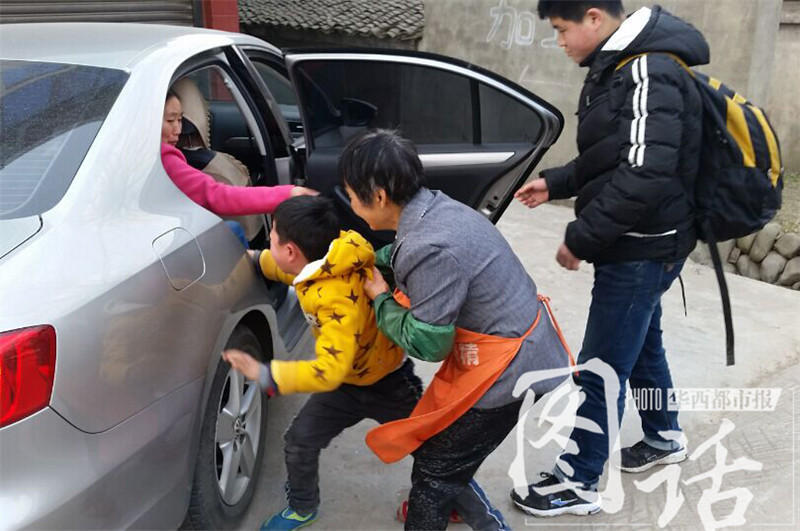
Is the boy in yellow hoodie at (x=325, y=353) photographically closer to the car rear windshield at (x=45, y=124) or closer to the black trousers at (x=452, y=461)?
the black trousers at (x=452, y=461)

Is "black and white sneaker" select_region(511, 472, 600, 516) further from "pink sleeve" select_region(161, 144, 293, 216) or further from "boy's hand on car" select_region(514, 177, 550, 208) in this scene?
"pink sleeve" select_region(161, 144, 293, 216)

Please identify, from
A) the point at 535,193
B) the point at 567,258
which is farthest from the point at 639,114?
the point at 535,193

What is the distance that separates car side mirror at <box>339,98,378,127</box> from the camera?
11.4 ft

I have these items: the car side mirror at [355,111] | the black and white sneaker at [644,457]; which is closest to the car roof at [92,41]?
the car side mirror at [355,111]

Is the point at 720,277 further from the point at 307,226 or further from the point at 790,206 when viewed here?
the point at 790,206

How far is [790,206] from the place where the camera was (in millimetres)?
6715

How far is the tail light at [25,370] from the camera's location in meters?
1.50

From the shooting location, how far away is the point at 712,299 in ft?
15.6

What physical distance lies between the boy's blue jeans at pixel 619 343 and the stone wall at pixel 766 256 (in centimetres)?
305

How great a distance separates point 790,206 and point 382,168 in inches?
234

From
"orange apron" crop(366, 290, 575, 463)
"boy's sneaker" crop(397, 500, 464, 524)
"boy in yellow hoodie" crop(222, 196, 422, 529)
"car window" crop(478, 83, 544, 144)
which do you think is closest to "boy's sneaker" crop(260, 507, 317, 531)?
"boy in yellow hoodie" crop(222, 196, 422, 529)

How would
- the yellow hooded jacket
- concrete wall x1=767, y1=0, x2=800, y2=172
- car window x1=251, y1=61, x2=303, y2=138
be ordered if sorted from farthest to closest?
concrete wall x1=767, y1=0, x2=800, y2=172, car window x1=251, y1=61, x2=303, y2=138, the yellow hooded jacket

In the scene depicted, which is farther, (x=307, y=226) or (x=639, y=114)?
(x=639, y=114)

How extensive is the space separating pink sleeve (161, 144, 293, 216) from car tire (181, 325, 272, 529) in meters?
0.39
